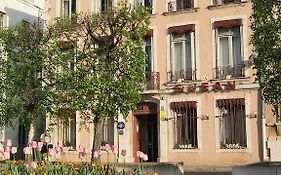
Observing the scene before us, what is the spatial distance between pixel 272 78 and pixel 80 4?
19798mm

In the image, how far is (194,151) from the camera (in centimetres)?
2781

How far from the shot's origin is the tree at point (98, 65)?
20375 millimetres

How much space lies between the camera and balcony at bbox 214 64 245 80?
2742 centimetres

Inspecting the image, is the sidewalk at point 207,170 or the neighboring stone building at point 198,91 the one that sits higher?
the neighboring stone building at point 198,91

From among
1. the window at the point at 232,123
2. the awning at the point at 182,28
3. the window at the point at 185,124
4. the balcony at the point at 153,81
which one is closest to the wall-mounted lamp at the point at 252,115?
the window at the point at 232,123

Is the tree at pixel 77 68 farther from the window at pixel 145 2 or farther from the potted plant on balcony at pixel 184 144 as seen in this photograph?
the window at pixel 145 2

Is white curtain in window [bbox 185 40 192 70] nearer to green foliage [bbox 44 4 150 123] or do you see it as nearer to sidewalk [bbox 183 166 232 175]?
sidewalk [bbox 183 166 232 175]

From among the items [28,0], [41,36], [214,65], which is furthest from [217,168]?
[28,0]

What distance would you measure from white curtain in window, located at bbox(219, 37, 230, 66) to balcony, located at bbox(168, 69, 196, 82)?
1.71m

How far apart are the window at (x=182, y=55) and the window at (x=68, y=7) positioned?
291 inches

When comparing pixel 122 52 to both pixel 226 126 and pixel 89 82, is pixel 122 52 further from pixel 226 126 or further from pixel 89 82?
pixel 226 126

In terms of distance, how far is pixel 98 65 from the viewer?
69.7 ft

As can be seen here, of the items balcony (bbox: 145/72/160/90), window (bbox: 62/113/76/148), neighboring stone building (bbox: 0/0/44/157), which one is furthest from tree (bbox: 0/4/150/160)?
neighboring stone building (bbox: 0/0/44/157)

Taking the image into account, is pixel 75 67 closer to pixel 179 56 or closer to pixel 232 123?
pixel 179 56
